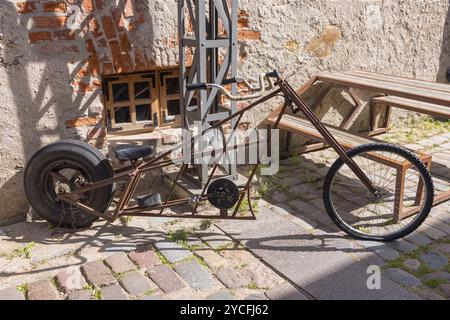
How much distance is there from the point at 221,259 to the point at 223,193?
480mm

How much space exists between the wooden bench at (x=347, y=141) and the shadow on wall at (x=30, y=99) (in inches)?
62.7

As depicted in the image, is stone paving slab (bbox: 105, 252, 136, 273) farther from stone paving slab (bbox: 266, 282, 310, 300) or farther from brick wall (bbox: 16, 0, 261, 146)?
brick wall (bbox: 16, 0, 261, 146)

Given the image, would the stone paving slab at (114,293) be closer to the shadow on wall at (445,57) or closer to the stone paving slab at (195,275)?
the stone paving slab at (195,275)

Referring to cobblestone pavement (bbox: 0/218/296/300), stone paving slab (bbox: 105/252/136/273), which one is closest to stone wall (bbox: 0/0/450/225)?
cobblestone pavement (bbox: 0/218/296/300)

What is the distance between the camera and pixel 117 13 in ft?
12.2

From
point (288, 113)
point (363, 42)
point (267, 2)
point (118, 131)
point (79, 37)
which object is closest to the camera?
point (79, 37)

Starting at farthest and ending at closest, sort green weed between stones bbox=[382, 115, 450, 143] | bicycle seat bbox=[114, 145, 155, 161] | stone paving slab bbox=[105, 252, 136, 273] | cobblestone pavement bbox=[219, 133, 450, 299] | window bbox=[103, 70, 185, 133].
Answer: green weed between stones bbox=[382, 115, 450, 143]
window bbox=[103, 70, 185, 133]
bicycle seat bbox=[114, 145, 155, 161]
stone paving slab bbox=[105, 252, 136, 273]
cobblestone pavement bbox=[219, 133, 450, 299]

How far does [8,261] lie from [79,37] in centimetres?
170

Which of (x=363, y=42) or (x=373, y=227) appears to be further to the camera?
(x=363, y=42)

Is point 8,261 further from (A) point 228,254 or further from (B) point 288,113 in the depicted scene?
(B) point 288,113

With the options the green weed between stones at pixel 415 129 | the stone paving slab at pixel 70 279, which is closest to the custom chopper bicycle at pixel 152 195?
the stone paving slab at pixel 70 279

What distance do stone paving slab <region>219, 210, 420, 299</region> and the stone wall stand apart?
1.43 meters

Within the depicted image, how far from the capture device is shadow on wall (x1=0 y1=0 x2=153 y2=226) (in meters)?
3.45

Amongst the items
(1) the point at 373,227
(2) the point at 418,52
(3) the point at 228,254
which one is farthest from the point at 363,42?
(3) the point at 228,254
